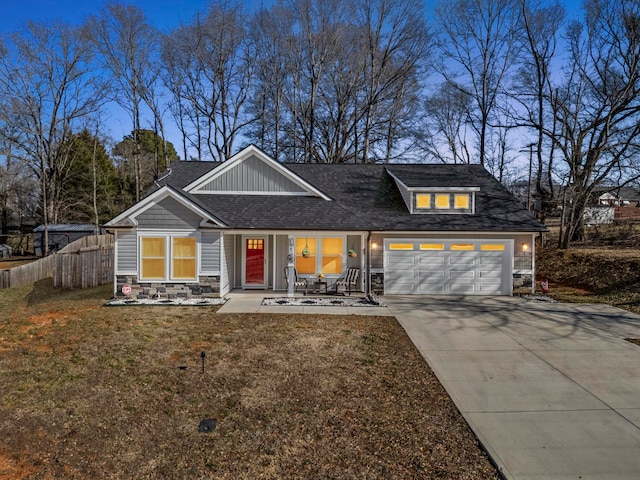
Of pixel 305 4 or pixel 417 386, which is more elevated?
pixel 305 4

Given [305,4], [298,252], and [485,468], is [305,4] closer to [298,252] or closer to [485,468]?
[298,252]

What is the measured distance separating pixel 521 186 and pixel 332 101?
49.1 ft

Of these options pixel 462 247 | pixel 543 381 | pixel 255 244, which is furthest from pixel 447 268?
pixel 543 381

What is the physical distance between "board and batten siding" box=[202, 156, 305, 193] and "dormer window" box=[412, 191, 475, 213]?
16.1ft

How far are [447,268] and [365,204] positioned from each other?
3.93 m

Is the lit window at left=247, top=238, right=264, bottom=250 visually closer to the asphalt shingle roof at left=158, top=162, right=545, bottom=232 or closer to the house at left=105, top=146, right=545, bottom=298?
the house at left=105, top=146, right=545, bottom=298

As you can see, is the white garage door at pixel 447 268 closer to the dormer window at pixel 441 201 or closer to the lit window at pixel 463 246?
the lit window at pixel 463 246

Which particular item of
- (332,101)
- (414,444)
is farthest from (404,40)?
(414,444)

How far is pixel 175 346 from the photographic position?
294 inches

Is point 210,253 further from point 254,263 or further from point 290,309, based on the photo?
point 290,309

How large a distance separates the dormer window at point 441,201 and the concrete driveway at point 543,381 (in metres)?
4.40

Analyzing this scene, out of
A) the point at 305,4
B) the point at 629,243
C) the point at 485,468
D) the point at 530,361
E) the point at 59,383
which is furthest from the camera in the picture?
the point at 305,4

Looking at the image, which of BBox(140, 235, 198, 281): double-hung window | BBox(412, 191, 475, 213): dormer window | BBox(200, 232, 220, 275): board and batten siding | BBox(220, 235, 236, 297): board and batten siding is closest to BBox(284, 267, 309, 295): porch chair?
BBox(220, 235, 236, 297): board and batten siding

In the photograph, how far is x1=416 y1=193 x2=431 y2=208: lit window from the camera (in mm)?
14047
